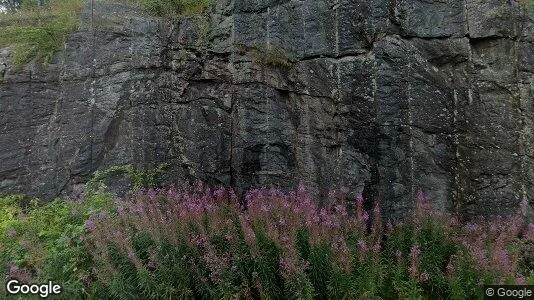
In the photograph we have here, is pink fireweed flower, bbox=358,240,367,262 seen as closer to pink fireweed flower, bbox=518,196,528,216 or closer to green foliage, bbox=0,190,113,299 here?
green foliage, bbox=0,190,113,299

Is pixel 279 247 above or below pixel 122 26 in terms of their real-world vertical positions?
below

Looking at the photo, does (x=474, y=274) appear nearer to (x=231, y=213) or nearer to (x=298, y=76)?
(x=231, y=213)

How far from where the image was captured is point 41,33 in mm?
7605

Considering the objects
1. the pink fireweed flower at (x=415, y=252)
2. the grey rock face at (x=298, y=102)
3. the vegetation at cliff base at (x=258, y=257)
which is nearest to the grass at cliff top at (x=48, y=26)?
the grey rock face at (x=298, y=102)

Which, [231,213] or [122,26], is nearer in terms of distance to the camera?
[231,213]

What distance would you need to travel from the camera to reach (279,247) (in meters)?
4.41

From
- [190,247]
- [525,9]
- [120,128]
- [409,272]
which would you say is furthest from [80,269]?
[525,9]

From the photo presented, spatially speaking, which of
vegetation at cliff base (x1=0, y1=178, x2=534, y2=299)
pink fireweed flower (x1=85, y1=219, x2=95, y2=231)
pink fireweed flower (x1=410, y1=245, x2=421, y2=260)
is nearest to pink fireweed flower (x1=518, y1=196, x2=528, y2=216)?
vegetation at cliff base (x1=0, y1=178, x2=534, y2=299)

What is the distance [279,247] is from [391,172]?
2865 millimetres

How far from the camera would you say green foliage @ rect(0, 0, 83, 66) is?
Answer: 7.59 meters

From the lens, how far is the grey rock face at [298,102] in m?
6.65

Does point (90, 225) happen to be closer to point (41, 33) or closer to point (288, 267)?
point (288, 267)

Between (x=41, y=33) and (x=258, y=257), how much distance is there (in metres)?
5.94

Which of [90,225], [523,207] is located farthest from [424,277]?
[90,225]
